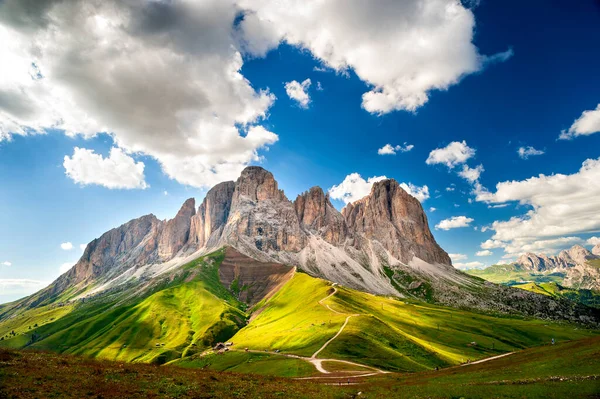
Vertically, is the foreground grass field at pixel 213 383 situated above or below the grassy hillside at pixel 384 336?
above

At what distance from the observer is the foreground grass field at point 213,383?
33906 mm

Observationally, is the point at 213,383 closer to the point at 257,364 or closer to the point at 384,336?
the point at 257,364

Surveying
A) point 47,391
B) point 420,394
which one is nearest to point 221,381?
point 47,391

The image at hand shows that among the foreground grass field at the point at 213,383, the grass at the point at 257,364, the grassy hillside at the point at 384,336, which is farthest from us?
the grassy hillside at the point at 384,336

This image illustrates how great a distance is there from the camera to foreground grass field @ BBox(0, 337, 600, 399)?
33906 mm

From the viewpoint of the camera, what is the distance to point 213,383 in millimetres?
42125

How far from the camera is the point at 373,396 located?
4431cm

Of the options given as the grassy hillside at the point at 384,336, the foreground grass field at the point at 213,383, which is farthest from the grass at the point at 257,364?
the foreground grass field at the point at 213,383

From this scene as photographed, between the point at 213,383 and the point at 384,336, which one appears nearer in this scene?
the point at 213,383

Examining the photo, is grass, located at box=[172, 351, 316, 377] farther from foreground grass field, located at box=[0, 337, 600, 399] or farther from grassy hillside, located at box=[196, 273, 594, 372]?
foreground grass field, located at box=[0, 337, 600, 399]

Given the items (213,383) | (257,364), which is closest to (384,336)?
(257,364)

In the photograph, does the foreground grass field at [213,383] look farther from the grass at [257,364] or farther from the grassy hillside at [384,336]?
the grassy hillside at [384,336]

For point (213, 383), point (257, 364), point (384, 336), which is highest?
point (213, 383)

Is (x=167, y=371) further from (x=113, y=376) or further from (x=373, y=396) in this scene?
(x=373, y=396)
